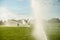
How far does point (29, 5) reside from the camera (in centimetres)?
278

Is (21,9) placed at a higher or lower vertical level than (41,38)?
higher

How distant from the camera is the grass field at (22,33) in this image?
275 cm

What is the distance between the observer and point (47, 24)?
2779mm

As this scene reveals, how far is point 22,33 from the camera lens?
2.76m

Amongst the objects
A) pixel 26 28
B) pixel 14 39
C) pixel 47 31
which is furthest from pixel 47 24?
pixel 14 39

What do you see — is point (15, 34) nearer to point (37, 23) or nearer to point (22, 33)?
point (22, 33)

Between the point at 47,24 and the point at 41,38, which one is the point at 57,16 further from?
the point at 41,38

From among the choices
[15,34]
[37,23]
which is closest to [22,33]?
[15,34]

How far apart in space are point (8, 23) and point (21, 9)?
232mm

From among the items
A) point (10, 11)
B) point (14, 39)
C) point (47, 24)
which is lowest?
point (14, 39)

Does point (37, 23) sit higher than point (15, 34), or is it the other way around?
point (37, 23)

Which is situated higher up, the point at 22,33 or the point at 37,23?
the point at 37,23

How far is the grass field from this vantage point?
275cm

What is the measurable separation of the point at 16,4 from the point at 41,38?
514 millimetres
